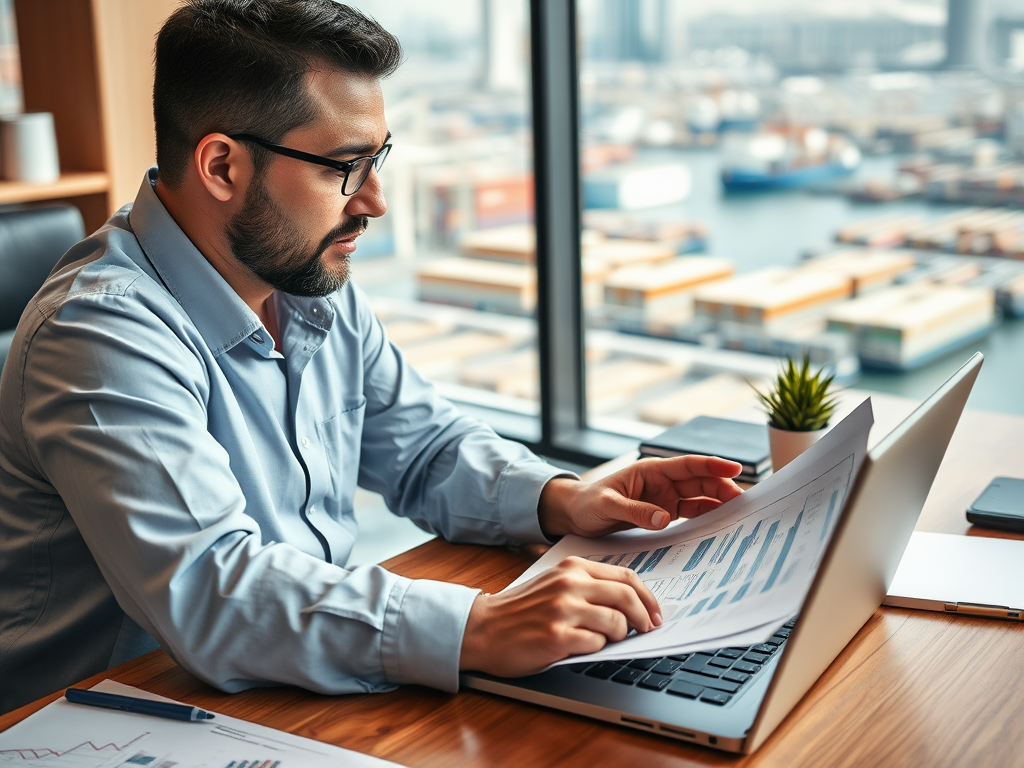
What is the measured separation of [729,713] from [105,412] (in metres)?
0.61

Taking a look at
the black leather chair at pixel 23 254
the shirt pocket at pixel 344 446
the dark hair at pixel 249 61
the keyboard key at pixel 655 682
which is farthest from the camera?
the black leather chair at pixel 23 254

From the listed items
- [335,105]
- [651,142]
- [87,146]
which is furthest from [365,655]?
[651,142]

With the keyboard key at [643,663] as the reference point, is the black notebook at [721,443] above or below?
above

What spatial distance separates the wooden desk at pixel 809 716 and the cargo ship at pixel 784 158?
1.69 meters

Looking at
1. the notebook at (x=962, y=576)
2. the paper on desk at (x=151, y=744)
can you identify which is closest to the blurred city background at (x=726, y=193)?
the notebook at (x=962, y=576)

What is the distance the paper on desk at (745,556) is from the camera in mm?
842

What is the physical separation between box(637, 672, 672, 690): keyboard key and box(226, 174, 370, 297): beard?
621mm

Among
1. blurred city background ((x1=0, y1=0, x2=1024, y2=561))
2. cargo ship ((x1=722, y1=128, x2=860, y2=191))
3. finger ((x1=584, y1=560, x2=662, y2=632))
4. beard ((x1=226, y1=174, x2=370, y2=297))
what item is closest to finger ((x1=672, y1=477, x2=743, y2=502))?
finger ((x1=584, y1=560, x2=662, y2=632))

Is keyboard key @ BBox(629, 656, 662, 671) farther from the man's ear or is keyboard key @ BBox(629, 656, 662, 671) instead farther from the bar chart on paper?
the man's ear

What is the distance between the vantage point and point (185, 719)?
0.87m

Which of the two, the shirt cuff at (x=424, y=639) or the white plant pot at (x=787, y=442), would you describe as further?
the white plant pot at (x=787, y=442)

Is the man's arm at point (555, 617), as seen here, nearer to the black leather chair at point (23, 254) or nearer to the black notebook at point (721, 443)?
the black notebook at point (721, 443)

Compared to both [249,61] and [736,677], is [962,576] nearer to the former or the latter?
[736,677]

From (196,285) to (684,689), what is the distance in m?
0.69
